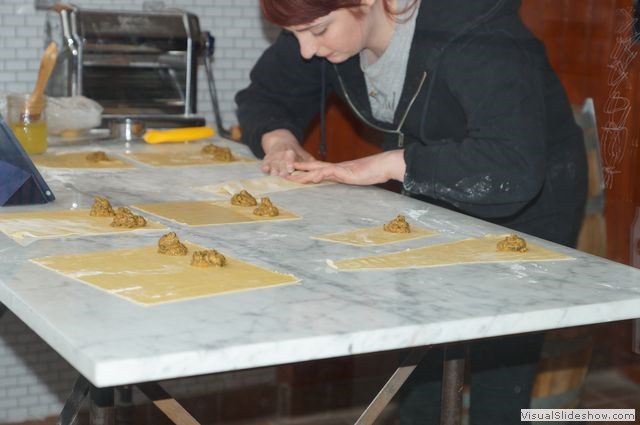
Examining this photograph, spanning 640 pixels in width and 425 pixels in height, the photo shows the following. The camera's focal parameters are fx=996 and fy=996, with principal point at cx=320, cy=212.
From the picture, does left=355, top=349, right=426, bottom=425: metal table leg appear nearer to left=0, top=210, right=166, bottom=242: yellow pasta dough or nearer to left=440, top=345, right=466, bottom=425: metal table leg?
left=440, top=345, right=466, bottom=425: metal table leg

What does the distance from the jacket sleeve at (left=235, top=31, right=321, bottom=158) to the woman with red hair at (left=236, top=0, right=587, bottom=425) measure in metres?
0.11

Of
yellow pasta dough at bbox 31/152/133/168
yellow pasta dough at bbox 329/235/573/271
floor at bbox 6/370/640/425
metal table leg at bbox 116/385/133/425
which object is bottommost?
floor at bbox 6/370/640/425

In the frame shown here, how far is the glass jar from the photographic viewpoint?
2.55 m

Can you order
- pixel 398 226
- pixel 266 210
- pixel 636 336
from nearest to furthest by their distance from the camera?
pixel 398 226 → pixel 266 210 → pixel 636 336

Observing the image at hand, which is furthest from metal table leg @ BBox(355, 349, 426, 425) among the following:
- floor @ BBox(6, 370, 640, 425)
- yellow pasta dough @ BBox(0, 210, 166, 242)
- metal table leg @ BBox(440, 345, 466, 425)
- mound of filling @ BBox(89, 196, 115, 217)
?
floor @ BBox(6, 370, 640, 425)

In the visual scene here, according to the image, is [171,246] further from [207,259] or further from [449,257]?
[449,257]

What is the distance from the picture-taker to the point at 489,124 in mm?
1997

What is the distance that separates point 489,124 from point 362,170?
0.32 meters

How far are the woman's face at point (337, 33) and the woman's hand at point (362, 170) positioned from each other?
0.25 meters

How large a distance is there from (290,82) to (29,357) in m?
1.43

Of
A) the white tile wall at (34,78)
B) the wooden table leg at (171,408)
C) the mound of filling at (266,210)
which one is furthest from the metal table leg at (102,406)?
the white tile wall at (34,78)

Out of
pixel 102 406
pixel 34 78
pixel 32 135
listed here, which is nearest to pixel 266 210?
pixel 102 406

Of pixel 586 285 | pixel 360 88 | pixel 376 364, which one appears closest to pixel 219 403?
pixel 376 364

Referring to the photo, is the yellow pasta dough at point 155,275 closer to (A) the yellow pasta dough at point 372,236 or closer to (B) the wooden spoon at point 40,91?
(A) the yellow pasta dough at point 372,236
